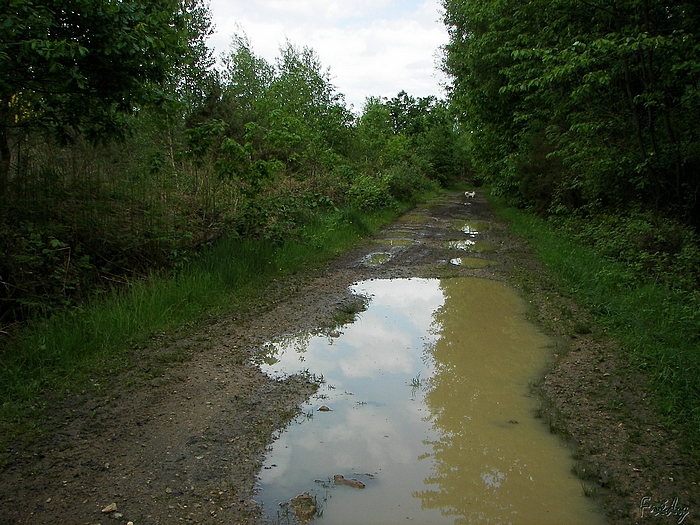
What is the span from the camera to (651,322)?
20.2 feet

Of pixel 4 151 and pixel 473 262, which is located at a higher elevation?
pixel 4 151

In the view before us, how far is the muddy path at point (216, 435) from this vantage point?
3055 millimetres

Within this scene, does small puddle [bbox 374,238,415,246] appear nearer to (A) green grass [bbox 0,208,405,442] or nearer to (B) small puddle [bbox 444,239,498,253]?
(B) small puddle [bbox 444,239,498,253]

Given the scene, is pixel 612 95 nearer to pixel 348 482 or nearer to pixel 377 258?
pixel 377 258

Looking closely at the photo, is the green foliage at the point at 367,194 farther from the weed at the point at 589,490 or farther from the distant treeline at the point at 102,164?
the weed at the point at 589,490

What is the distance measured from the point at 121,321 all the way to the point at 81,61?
307 cm

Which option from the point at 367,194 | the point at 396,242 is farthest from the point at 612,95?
the point at 367,194

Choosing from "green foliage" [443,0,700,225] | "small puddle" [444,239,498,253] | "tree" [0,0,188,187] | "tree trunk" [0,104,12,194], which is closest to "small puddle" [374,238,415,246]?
"small puddle" [444,239,498,253]

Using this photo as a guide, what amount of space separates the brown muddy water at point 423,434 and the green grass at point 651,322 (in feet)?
3.15

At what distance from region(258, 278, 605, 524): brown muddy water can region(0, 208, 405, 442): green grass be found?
154cm

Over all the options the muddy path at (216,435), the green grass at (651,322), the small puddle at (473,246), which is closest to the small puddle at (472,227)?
the small puddle at (473,246)

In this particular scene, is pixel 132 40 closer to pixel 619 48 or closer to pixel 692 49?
pixel 619 48

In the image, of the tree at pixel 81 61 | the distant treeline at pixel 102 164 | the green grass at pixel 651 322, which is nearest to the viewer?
the green grass at pixel 651 322

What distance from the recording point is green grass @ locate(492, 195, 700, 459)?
4266mm
